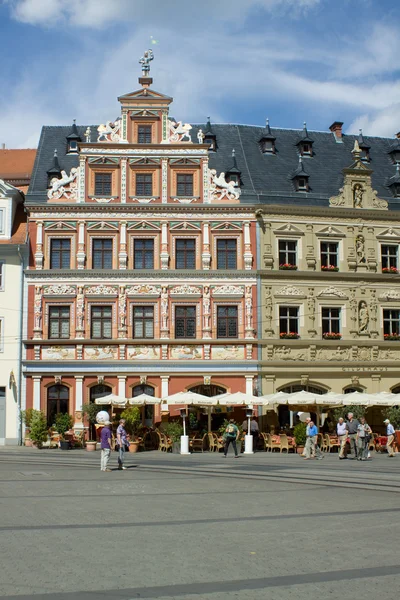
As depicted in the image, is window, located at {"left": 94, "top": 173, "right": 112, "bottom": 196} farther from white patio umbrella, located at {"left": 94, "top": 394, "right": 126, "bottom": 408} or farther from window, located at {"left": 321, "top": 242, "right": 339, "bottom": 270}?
window, located at {"left": 321, "top": 242, "right": 339, "bottom": 270}

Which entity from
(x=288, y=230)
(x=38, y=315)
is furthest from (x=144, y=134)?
(x=38, y=315)

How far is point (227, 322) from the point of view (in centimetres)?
4175

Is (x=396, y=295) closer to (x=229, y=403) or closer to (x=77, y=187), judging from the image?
(x=229, y=403)

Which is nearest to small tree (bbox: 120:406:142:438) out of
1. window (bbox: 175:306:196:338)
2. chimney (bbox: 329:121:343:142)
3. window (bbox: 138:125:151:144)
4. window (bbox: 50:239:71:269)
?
window (bbox: 175:306:196:338)

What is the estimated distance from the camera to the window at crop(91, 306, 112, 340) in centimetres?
4131

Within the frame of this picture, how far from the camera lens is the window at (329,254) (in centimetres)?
4312

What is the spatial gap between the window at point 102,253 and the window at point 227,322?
6.22m

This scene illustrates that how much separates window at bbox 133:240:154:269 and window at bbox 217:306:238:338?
4302mm

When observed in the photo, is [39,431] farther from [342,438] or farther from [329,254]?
[329,254]

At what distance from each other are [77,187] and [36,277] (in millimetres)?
5176

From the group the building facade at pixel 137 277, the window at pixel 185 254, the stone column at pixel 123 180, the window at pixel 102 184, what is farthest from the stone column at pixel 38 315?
the window at pixel 185 254

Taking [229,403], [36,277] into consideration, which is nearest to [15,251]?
[36,277]

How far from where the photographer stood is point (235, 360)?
41.3 metres

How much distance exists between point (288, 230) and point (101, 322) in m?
10.9
